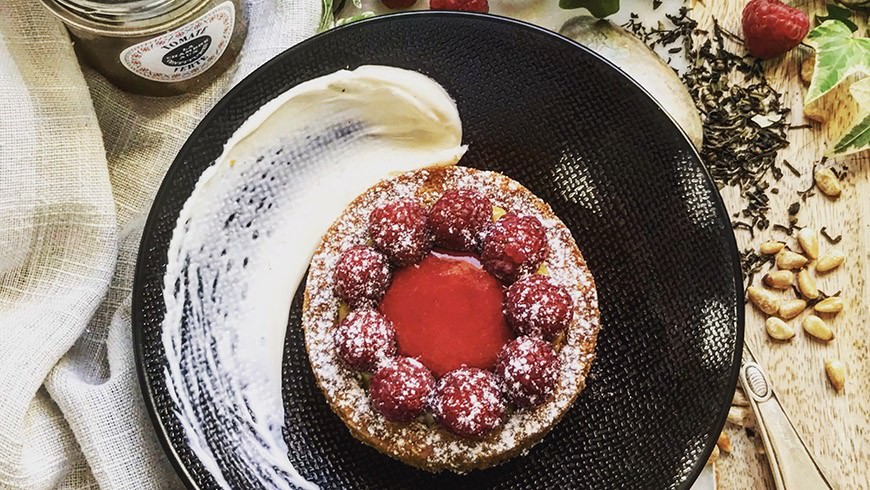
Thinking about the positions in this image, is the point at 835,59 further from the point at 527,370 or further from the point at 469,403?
the point at 469,403

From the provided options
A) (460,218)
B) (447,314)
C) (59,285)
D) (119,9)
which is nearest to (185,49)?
(119,9)

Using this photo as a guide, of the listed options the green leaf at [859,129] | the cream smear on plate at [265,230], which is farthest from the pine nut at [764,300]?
the cream smear on plate at [265,230]

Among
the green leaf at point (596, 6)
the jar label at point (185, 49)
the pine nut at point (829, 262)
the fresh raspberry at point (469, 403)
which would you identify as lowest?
the pine nut at point (829, 262)

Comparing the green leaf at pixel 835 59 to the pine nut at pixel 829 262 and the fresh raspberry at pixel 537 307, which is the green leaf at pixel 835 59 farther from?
the fresh raspberry at pixel 537 307

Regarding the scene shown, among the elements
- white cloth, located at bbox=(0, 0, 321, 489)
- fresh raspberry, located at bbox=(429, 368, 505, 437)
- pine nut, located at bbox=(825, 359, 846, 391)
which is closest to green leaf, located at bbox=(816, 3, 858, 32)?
pine nut, located at bbox=(825, 359, 846, 391)

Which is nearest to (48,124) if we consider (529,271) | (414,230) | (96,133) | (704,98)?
(96,133)

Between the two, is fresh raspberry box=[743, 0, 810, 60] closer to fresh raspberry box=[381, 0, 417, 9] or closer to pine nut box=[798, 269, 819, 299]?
pine nut box=[798, 269, 819, 299]

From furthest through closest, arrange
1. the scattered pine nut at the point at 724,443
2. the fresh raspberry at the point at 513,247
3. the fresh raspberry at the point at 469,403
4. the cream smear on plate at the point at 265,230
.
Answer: the scattered pine nut at the point at 724,443
the cream smear on plate at the point at 265,230
the fresh raspberry at the point at 513,247
the fresh raspberry at the point at 469,403
